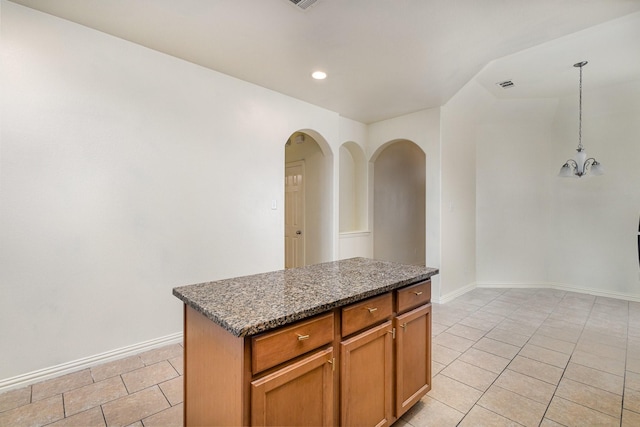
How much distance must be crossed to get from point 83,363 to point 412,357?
2.45 meters

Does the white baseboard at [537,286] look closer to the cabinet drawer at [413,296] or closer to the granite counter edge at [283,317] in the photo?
the cabinet drawer at [413,296]

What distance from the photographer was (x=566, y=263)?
4.70 metres

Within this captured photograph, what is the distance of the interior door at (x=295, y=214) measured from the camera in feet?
16.8

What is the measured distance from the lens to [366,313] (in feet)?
5.00

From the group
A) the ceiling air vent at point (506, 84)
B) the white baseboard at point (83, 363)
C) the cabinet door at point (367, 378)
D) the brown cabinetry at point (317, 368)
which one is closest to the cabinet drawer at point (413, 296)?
the brown cabinetry at point (317, 368)

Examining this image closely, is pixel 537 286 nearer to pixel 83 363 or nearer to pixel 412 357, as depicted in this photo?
pixel 412 357

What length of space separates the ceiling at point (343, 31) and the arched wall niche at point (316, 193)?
4.39ft

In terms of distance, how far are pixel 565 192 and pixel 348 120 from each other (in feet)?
11.7

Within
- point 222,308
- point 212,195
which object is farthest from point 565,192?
point 222,308

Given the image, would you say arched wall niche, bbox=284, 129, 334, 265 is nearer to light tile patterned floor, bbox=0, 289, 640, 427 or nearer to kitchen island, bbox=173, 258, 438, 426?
light tile patterned floor, bbox=0, 289, 640, 427

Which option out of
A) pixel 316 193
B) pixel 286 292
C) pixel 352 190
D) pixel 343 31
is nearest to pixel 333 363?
pixel 286 292

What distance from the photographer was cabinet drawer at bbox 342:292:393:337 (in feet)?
4.69

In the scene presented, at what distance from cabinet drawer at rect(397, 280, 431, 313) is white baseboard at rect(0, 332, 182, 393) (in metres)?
2.19

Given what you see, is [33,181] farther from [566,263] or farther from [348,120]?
[566,263]
